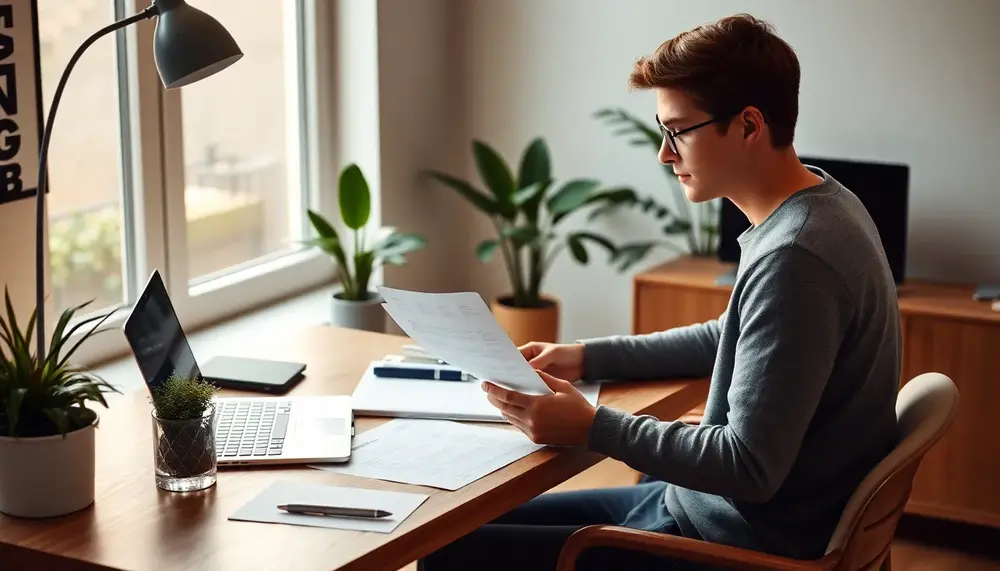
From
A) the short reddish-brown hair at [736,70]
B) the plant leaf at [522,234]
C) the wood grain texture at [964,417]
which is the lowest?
the wood grain texture at [964,417]

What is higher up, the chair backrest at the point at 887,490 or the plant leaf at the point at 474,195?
the plant leaf at the point at 474,195

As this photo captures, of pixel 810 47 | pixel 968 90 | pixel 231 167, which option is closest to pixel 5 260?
pixel 231 167

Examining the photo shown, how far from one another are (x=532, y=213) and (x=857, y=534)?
2171mm

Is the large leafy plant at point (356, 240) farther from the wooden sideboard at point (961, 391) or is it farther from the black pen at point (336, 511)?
the black pen at point (336, 511)

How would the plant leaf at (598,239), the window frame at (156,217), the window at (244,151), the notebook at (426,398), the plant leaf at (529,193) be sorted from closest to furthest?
the notebook at (426,398), the window frame at (156,217), the window at (244,151), the plant leaf at (529,193), the plant leaf at (598,239)

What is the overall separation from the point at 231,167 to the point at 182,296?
424mm

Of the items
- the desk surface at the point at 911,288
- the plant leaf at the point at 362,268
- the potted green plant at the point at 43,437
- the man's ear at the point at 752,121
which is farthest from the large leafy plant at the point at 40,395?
the desk surface at the point at 911,288

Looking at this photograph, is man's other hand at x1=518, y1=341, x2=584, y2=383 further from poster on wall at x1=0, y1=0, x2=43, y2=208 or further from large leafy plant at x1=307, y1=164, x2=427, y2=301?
large leafy plant at x1=307, y1=164, x2=427, y2=301

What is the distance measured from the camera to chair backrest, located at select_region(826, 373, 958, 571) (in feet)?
5.48

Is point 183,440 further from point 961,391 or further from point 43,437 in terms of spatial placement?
point 961,391

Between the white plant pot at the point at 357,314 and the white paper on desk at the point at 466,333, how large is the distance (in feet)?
4.56

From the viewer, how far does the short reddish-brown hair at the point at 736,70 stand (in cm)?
173

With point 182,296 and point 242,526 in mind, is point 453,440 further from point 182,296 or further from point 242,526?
point 182,296

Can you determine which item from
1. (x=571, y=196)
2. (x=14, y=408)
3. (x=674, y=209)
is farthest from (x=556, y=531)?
(x=674, y=209)
